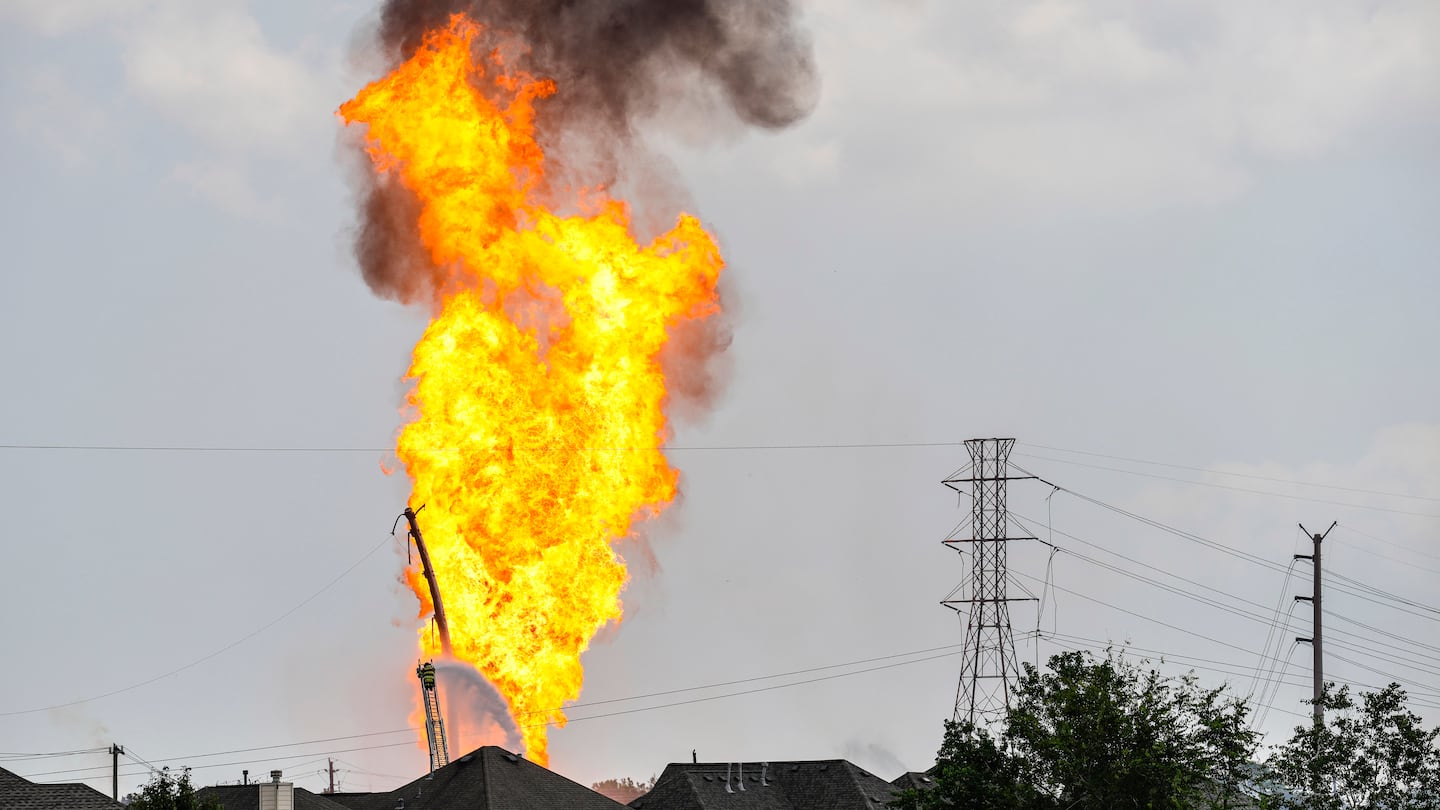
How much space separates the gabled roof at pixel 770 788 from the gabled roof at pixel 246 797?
1741cm

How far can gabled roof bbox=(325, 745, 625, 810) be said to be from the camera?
237 ft

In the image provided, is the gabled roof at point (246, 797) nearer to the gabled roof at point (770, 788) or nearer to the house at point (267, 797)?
the house at point (267, 797)

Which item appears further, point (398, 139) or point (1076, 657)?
point (398, 139)

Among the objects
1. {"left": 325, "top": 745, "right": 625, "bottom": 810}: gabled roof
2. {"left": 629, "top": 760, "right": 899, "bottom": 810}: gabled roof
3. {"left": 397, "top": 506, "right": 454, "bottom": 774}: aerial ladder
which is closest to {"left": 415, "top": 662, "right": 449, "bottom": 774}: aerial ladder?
{"left": 397, "top": 506, "right": 454, "bottom": 774}: aerial ladder

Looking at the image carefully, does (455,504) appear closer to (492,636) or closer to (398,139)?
(492,636)

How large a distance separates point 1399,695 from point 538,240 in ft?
125

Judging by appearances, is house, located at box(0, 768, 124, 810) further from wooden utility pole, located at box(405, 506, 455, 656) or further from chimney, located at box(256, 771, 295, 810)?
wooden utility pole, located at box(405, 506, 455, 656)

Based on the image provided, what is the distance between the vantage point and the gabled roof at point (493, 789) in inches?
2849

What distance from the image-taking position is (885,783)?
9994 centimetres

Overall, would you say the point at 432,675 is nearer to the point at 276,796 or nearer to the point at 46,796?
the point at 276,796

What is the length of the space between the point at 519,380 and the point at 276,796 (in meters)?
19.4

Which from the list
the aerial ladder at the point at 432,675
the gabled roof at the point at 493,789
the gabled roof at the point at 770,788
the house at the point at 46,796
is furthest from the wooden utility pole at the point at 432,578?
the house at the point at 46,796

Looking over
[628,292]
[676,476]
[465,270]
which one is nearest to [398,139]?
[465,270]

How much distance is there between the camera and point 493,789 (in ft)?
238
